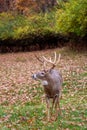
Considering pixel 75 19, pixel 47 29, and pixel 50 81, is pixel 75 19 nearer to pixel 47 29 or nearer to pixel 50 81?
pixel 47 29

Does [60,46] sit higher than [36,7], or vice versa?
[36,7]

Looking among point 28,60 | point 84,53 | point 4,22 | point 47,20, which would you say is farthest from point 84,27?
point 4,22

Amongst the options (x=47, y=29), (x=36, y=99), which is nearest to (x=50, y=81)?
(x=36, y=99)

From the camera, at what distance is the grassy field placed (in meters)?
9.83

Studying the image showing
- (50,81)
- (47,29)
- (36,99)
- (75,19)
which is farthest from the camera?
(47,29)

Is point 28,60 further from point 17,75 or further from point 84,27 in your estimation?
point 17,75

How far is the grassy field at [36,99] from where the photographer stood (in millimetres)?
9828

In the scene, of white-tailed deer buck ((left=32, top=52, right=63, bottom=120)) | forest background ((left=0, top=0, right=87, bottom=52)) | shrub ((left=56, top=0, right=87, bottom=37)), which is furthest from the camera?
forest background ((left=0, top=0, right=87, bottom=52))

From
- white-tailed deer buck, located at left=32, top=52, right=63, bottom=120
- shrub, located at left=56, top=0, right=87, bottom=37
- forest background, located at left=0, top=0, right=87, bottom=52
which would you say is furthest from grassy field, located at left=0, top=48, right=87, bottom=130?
forest background, located at left=0, top=0, right=87, bottom=52

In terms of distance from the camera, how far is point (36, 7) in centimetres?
4356

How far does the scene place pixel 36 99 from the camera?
13.9 meters


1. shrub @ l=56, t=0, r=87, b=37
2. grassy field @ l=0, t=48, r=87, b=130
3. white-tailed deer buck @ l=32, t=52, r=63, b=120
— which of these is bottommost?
grassy field @ l=0, t=48, r=87, b=130

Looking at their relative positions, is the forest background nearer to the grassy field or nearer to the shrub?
the shrub

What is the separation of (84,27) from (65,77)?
943 cm
